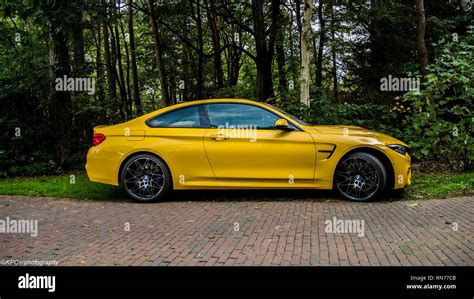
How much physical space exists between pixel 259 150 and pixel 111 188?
337 centimetres

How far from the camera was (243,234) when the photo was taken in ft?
17.1

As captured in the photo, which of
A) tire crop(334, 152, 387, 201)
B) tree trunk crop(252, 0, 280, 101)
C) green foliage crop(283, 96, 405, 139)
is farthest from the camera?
tree trunk crop(252, 0, 280, 101)

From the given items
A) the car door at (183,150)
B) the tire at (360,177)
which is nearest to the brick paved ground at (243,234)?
the tire at (360,177)

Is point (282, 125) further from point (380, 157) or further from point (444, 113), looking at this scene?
point (444, 113)

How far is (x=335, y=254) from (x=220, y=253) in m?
1.21

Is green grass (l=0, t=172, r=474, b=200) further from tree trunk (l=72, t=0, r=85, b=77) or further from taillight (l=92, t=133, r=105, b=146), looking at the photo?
tree trunk (l=72, t=0, r=85, b=77)

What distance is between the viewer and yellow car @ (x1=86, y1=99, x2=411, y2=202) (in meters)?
7.06

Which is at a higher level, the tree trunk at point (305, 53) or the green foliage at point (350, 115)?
the tree trunk at point (305, 53)

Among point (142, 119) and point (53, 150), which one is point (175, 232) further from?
point (53, 150)

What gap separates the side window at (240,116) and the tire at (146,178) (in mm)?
1221

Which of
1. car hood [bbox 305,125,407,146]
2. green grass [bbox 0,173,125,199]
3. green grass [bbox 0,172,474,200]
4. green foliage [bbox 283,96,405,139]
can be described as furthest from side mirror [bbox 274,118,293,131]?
green grass [bbox 0,173,125,199]

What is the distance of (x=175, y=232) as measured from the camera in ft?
17.7

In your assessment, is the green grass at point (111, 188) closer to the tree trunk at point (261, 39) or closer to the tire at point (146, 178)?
the tire at point (146, 178)

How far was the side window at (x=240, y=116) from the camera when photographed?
7348 mm
